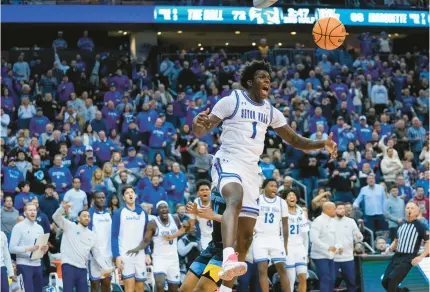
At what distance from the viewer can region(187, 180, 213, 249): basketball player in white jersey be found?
15.5 metres

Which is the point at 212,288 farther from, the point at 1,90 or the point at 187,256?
the point at 1,90

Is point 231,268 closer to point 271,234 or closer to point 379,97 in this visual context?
point 271,234

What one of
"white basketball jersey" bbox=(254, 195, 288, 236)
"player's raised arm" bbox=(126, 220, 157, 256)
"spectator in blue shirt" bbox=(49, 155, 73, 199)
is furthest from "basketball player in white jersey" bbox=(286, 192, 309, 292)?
"spectator in blue shirt" bbox=(49, 155, 73, 199)

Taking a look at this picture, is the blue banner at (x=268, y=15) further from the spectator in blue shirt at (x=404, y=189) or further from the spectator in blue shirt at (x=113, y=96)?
the spectator in blue shirt at (x=404, y=189)

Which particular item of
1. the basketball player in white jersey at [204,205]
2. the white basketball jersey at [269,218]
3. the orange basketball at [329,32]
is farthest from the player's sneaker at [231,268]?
the white basketball jersey at [269,218]

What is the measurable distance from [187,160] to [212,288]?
14.5 m

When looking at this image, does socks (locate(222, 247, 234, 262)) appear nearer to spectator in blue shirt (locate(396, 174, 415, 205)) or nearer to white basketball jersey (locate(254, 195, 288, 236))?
white basketball jersey (locate(254, 195, 288, 236))

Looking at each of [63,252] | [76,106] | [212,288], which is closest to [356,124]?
[76,106]

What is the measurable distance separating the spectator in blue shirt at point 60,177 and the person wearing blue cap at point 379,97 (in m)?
12.7

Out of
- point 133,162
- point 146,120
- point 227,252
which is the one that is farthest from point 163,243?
point 227,252

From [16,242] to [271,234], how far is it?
15.9ft

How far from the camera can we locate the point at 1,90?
25922mm

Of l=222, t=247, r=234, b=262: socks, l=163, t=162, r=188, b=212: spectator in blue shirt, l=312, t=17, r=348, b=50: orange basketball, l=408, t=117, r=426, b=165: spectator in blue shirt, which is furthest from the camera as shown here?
l=408, t=117, r=426, b=165: spectator in blue shirt

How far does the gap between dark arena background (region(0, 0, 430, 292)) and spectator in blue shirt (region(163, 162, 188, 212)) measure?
0.05 metres
